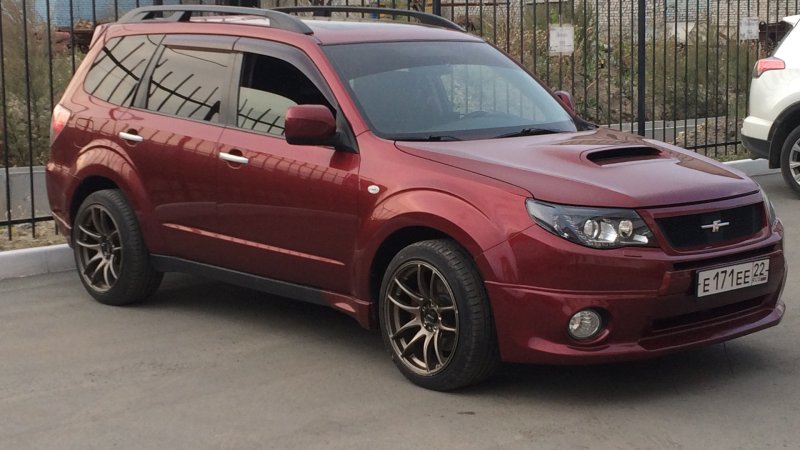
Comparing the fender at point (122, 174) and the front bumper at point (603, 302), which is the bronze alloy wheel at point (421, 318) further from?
the fender at point (122, 174)

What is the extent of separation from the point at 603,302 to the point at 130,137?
3.25 m

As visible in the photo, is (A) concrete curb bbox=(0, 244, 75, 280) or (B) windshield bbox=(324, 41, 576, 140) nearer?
(B) windshield bbox=(324, 41, 576, 140)

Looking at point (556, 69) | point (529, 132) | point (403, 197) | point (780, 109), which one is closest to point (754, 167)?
point (780, 109)

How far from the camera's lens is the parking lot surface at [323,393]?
5168 millimetres

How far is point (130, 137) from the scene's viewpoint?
24.3 feet

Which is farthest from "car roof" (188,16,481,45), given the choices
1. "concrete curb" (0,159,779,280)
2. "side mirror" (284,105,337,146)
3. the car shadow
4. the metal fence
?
the metal fence

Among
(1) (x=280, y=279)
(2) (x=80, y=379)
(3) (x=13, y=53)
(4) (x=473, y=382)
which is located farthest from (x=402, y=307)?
(3) (x=13, y=53)

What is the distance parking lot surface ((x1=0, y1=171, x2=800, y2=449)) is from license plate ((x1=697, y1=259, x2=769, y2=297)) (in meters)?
0.47

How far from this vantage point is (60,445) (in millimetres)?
5156

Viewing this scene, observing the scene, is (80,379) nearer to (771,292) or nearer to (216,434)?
(216,434)

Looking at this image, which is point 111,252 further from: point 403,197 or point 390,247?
point 403,197

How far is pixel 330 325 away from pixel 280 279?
0.64 metres

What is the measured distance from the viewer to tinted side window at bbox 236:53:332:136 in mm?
6582

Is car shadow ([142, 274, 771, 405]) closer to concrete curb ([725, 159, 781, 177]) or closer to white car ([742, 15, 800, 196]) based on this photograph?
white car ([742, 15, 800, 196])
